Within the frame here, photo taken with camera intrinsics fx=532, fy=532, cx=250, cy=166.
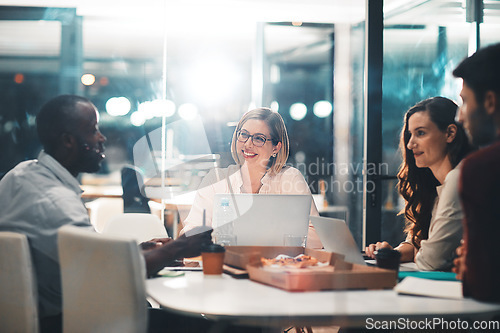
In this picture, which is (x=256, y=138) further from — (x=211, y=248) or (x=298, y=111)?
(x=298, y=111)

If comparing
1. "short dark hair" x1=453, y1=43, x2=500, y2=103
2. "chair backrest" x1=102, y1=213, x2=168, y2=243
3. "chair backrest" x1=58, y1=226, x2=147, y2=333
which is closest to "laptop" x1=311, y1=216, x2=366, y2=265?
"short dark hair" x1=453, y1=43, x2=500, y2=103

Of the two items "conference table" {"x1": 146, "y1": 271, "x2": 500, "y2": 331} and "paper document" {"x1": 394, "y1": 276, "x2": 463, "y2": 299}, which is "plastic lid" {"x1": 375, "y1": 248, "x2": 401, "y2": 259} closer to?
"paper document" {"x1": 394, "y1": 276, "x2": 463, "y2": 299}

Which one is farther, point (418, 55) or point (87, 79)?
point (87, 79)

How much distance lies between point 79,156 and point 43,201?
1.01 ft

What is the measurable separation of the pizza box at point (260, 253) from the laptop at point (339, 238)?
0.19 feet

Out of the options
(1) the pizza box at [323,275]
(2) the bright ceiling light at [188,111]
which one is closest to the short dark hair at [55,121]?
(1) the pizza box at [323,275]

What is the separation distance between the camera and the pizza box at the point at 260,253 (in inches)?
80.0

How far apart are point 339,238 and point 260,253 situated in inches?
12.6

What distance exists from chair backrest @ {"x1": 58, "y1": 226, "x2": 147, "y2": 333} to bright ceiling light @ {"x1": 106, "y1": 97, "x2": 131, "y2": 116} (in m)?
5.31

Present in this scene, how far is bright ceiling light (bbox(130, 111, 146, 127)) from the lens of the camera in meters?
6.61

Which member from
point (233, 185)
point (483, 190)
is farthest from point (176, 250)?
point (233, 185)

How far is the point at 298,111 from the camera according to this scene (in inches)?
290

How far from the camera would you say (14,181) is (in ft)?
6.68

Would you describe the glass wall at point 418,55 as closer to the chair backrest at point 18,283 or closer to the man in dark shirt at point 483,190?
the man in dark shirt at point 483,190
